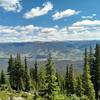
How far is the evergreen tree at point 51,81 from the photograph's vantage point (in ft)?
140

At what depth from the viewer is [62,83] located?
138 meters

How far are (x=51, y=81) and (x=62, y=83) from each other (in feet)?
310

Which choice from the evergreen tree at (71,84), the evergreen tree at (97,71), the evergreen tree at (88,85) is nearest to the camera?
the evergreen tree at (88,85)

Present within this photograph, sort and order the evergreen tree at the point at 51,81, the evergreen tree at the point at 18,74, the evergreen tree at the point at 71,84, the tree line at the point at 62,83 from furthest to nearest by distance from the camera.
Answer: the evergreen tree at the point at 18,74
the evergreen tree at the point at 71,84
the tree line at the point at 62,83
the evergreen tree at the point at 51,81

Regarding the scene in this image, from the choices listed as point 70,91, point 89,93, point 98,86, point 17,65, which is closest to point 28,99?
point 89,93

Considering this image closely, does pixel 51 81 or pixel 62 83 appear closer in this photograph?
Result: pixel 51 81

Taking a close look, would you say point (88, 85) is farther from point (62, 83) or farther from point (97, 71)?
point (62, 83)

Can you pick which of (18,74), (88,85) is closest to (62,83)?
(18,74)

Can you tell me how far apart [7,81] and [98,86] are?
55.9 metres

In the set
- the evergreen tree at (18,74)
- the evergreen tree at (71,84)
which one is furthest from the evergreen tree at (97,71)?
the evergreen tree at (18,74)

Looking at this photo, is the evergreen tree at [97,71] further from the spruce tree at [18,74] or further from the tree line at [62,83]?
the spruce tree at [18,74]

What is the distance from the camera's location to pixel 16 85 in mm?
128000

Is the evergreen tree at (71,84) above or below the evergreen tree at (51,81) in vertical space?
below

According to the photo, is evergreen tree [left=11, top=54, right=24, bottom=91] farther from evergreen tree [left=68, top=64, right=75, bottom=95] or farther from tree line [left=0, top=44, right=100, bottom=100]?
evergreen tree [left=68, top=64, right=75, bottom=95]
